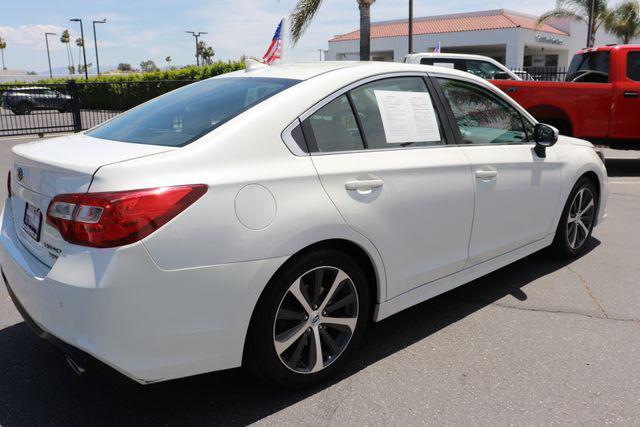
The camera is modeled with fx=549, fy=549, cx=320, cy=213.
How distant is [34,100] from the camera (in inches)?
679

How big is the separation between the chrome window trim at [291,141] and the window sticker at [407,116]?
65cm

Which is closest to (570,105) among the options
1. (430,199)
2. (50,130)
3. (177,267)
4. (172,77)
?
(430,199)

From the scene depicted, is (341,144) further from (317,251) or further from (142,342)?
(142,342)

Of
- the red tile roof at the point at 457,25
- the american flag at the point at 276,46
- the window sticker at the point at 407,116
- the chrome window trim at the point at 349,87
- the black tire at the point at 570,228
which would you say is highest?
the red tile roof at the point at 457,25

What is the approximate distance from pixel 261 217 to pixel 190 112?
0.94m

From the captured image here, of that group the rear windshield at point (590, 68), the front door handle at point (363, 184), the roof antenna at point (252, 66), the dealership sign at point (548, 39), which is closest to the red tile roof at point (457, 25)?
the dealership sign at point (548, 39)

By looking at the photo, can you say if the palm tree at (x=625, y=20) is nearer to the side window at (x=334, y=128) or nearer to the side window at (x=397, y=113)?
the side window at (x=397, y=113)

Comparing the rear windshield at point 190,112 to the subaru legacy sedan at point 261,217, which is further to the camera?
the rear windshield at point 190,112

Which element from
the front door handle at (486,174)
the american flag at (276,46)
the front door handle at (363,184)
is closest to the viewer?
the front door handle at (363,184)

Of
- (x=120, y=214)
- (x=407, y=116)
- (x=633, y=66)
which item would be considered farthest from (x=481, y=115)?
(x=633, y=66)

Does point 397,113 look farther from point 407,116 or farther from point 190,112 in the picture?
point 190,112

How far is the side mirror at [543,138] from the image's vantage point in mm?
4055

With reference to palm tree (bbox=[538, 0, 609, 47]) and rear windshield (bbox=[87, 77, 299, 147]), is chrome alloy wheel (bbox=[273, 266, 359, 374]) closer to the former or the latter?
rear windshield (bbox=[87, 77, 299, 147])

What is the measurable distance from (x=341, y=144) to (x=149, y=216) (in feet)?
3.71
